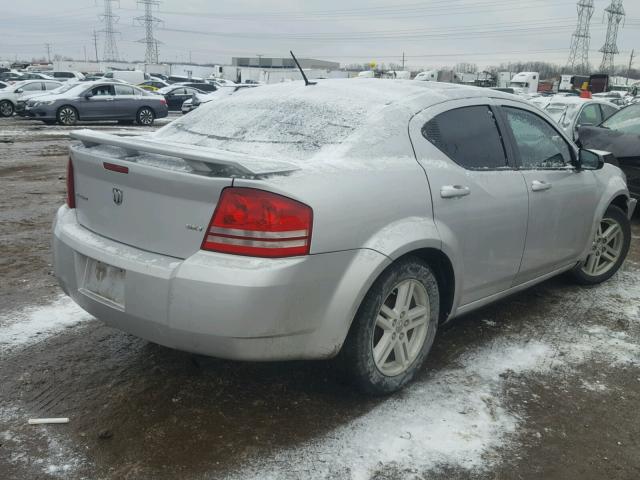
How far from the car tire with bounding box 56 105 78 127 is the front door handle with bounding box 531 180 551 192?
60.4 ft

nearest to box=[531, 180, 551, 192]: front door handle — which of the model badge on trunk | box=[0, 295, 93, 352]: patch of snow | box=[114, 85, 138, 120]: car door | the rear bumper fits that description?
the rear bumper

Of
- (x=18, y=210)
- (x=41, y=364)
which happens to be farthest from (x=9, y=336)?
(x=18, y=210)

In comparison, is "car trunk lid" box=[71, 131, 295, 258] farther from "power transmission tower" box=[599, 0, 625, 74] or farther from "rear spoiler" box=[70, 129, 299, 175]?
"power transmission tower" box=[599, 0, 625, 74]

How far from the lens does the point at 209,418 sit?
9.43 feet

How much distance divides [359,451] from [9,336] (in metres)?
2.42

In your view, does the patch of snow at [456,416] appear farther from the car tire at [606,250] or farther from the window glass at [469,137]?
the window glass at [469,137]

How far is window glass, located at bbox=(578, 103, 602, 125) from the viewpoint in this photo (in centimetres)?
1114

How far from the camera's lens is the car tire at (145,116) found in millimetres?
20656

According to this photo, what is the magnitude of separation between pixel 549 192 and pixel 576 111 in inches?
319

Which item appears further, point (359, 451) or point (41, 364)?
point (41, 364)

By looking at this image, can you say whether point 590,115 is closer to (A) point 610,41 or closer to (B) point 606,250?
(B) point 606,250

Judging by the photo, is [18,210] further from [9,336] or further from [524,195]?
[524,195]

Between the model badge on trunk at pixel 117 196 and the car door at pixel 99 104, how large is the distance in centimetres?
1824

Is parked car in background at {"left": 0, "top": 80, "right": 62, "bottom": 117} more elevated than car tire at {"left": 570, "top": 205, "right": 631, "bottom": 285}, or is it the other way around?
parked car in background at {"left": 0, "top": 80, "right": 62, "bottom": 117}
